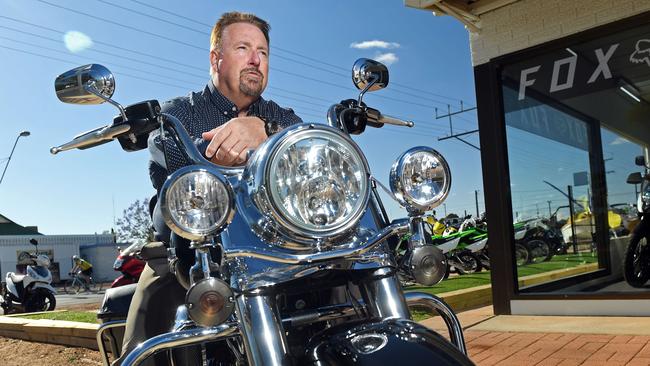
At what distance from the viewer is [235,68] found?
197cm

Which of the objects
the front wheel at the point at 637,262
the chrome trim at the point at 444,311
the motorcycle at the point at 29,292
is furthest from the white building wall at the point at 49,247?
the chrome trim at the point at 444,311

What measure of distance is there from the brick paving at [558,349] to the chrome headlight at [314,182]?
10.2ft

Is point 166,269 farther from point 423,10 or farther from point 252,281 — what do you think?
point 423,10

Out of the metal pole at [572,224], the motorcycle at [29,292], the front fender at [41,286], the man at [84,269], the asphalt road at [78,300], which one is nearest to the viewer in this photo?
the metal pole at [572,224]

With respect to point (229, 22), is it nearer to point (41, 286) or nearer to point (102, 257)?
point (41, 286)

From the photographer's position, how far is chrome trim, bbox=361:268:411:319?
1.53 meters

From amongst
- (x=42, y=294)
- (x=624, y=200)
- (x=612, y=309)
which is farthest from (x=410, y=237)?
(x=42, y=294)

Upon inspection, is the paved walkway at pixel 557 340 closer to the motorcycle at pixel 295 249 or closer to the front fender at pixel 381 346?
the motorcycle at pixel 295 249

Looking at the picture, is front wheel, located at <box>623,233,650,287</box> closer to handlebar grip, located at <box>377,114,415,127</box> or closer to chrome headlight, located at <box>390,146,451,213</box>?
handlebar grip, located at <box>377,114,415,127</box>

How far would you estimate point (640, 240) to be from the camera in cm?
592

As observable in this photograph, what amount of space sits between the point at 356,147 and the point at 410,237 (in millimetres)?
380

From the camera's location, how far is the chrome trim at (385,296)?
153 centimetres

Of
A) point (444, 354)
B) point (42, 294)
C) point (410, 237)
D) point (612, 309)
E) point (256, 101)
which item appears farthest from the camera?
point (42, 294)

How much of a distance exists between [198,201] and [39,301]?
13.1 m
